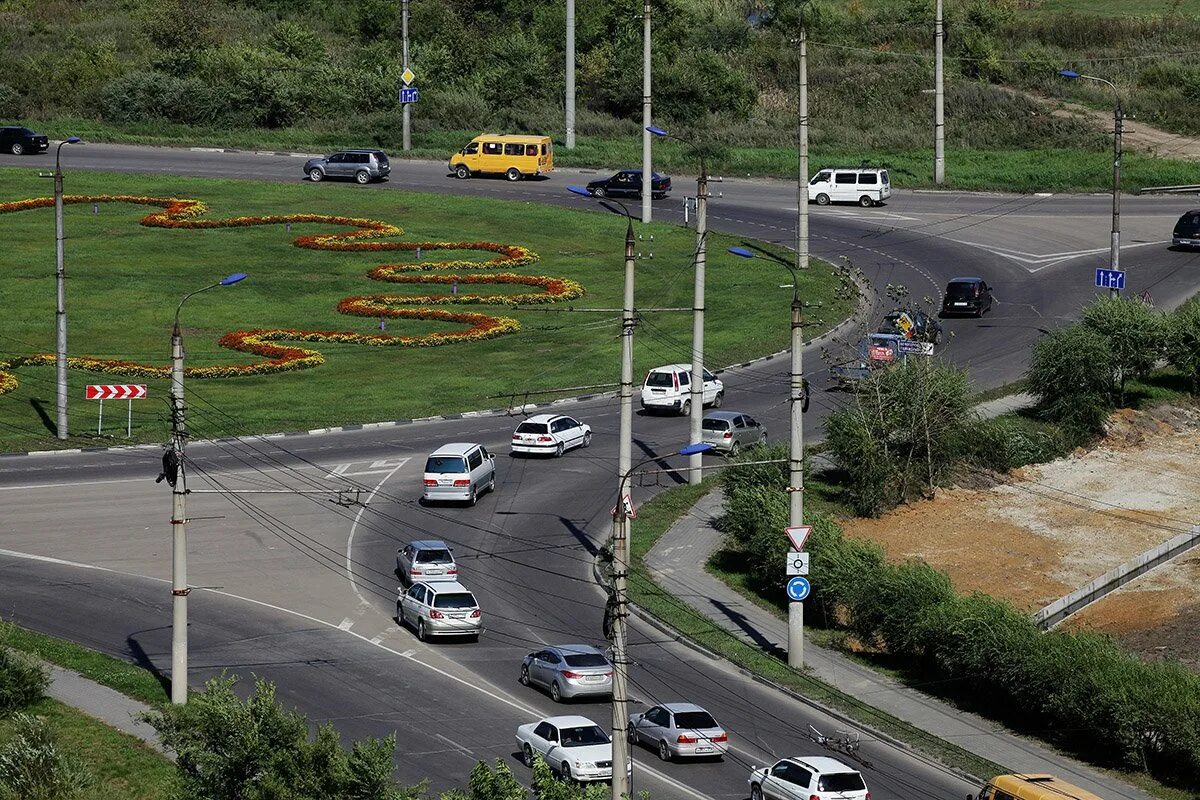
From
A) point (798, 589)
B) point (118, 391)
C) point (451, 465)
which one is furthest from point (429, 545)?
point (118, 391)

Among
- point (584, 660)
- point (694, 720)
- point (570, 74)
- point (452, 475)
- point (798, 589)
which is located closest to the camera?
point (694, 720)

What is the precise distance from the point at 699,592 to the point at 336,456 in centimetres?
1675

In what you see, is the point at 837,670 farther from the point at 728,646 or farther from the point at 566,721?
the point at 566,721

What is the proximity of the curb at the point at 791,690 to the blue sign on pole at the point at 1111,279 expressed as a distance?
31.6 metres

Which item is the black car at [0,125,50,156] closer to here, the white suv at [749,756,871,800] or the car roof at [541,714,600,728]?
the car roof at [541,714,600,728]

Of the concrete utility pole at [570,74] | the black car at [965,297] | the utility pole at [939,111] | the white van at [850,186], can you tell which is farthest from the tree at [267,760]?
the concrete utility pole at [570,74]

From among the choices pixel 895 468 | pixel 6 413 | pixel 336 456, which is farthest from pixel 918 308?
pixel 6 413

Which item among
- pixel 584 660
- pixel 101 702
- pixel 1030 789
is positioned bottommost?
pixel 101 702

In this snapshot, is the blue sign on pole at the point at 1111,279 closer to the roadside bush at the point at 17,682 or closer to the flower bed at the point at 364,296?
the flower bed at the point at 364,296

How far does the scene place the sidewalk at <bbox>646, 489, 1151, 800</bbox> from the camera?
4009 centimetres

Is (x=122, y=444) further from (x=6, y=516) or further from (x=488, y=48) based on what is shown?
(x=488, y=48)

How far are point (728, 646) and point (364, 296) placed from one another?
4247cm

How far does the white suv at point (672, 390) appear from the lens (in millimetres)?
67812

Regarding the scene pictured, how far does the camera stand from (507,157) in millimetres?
107812
